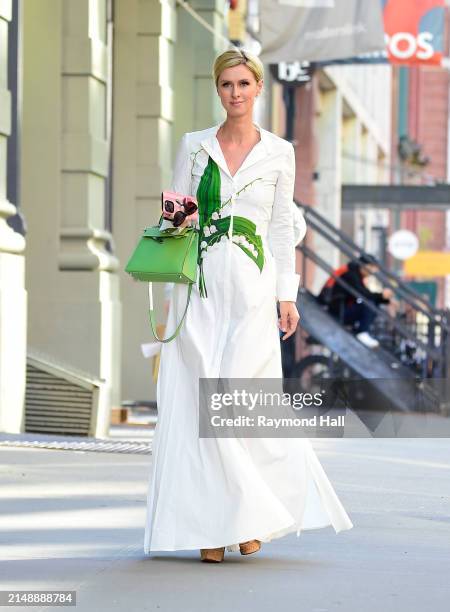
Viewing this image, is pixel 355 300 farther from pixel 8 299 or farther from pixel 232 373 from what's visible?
pixel 232 373

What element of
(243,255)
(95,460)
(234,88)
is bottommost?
(95,460)

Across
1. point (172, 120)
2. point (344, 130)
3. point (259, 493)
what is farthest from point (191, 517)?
point (344, 130)

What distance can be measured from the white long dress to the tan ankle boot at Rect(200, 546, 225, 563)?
0.28 feet

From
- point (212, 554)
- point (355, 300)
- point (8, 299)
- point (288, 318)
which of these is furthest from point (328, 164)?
point (212, 554)

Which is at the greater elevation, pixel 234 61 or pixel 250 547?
pixel 234 61

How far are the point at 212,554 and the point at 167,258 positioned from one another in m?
1.15

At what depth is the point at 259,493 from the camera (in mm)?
6559

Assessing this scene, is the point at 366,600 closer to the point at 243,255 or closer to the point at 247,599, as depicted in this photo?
the point at 247,599

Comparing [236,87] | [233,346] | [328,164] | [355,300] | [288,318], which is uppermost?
[328,164]

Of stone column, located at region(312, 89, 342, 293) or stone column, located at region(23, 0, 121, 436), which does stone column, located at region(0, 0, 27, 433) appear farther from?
stone column, located at region(312, 89, 342, 293)

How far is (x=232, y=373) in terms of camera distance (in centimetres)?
677

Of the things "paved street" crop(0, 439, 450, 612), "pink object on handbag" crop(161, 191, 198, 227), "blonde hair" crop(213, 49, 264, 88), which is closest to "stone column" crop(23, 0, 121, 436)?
"paved street" crop(0, 439, 450, 612)

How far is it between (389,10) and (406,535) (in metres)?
17.2

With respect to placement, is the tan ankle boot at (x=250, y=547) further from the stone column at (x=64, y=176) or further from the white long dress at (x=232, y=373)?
the stone column at (x=64, y=176)
